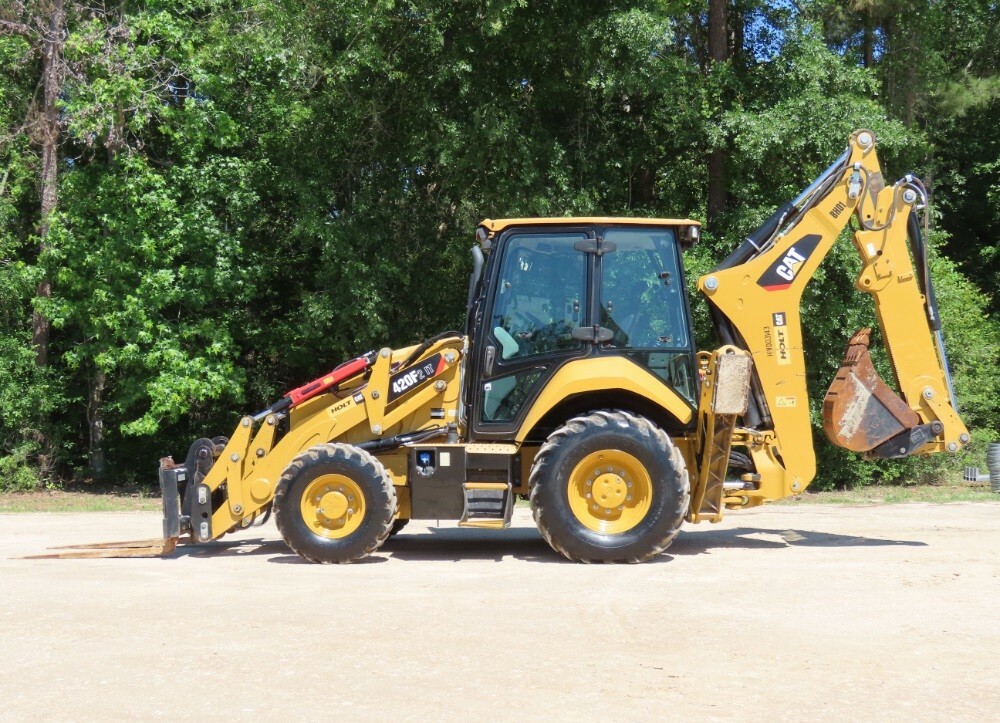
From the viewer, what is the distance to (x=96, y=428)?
18.5 meters

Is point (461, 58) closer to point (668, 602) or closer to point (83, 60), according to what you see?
point (83, 60)

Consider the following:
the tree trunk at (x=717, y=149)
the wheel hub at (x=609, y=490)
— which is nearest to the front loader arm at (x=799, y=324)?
the wheel hub at (x=609, y=490)

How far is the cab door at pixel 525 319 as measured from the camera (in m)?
8.59

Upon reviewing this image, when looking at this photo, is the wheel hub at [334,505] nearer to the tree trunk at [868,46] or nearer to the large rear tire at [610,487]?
the large rear tire at [610,487]

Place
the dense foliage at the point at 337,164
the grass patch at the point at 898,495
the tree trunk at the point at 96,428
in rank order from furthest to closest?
1. the tree trunk at the point at 96,428
2. the dense foliage at the point at 337,164
3. the grass patch at the point at 898,495

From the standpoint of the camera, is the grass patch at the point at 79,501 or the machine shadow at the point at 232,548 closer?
the machine shadow at the point at 232,548

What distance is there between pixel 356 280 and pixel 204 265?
272cm

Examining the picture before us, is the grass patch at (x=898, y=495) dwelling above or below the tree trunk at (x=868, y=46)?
below

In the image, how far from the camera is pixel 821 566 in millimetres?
8188

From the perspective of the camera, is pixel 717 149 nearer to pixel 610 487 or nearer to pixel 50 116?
pixel 610 487

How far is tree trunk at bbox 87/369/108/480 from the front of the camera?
18.4m

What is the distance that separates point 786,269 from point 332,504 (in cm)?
426

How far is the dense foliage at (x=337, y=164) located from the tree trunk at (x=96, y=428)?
0.05 meters

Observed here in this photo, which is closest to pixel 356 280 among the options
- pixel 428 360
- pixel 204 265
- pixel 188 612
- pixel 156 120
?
pixel 204 265
